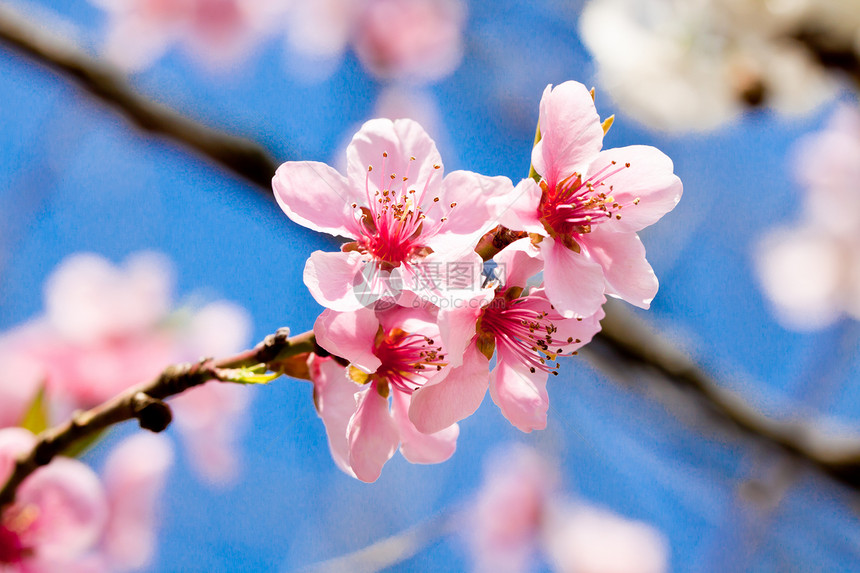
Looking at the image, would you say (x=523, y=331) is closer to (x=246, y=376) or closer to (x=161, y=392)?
(x=246, y=376)

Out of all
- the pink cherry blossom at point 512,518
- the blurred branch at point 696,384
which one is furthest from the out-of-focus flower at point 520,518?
the blurred branch at point 696,384

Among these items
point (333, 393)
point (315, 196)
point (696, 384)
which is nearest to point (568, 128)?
point (315, 196)

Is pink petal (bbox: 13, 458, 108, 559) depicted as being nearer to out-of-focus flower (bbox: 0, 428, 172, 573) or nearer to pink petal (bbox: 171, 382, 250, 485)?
out-of-focus flower (bbox: 0, 428, 172, 573)

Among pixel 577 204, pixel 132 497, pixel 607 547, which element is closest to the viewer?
pixel 577 204

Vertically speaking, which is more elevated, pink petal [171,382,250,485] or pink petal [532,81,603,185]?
pink petal [532,81,603,185]

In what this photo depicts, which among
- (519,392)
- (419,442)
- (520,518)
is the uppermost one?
(519,392)

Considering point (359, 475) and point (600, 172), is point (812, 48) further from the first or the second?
point (359, 475)

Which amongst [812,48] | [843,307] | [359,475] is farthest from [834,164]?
[359,475]

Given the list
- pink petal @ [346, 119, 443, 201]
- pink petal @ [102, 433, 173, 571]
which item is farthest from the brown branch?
pink petal @ [102, 433, 173, 571]
